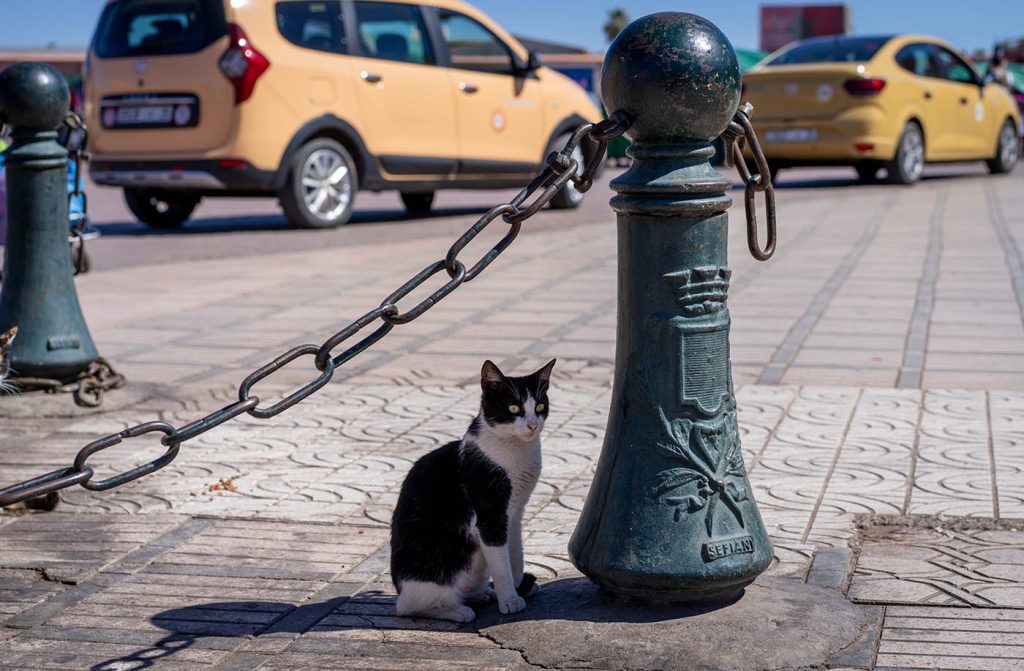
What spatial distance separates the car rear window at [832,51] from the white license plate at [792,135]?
1.24m

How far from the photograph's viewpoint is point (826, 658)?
307cm

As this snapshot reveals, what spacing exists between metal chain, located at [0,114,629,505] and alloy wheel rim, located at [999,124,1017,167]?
18.0 metres

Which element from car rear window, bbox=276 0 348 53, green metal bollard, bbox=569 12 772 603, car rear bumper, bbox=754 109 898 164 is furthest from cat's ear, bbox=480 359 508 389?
car rear bumper, bbox=754 109 898 164

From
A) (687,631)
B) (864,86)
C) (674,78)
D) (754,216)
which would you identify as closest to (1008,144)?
(864,86)

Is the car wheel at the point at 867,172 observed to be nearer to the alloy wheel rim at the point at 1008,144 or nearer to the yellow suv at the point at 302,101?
the alloy wheel rim at the point at 1008,144

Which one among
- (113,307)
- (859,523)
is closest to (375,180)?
(113,307)

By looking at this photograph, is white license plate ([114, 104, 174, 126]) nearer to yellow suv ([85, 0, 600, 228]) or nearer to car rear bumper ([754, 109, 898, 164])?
yellow suv ([85, 0, 600, 228])

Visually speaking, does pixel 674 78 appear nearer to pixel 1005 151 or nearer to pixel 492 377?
pixel 492 377

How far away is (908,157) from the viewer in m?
17.5

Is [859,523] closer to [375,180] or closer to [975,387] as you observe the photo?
[975,387]

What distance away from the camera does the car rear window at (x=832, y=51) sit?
1730cm

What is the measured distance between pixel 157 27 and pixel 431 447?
8.64 meters

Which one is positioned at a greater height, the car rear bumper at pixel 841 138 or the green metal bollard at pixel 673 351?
the green metal bollard at pixel 673 351

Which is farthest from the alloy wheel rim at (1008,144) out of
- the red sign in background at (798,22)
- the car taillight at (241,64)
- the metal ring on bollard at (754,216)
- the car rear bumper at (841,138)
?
the red sign in background at (798,22)
